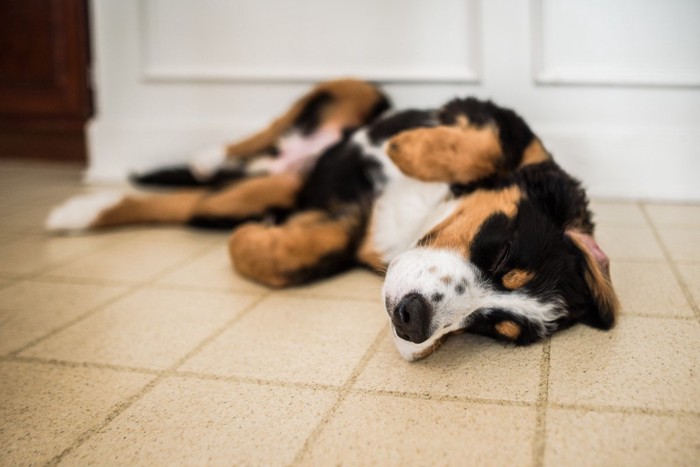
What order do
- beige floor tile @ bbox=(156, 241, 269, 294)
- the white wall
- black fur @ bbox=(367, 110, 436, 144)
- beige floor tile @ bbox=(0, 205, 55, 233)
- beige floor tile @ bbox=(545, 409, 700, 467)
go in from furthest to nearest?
1. the white wall
2. beige floor tile @ bbox=(0, 205, 55, 233)
3. black fur @ bbox=(367, 110, 436, 144)
4. beige floor tile @ bbox=(156, 241, 269, 294)
5. beige floor tile @ bbox=(545, 409, 700, 467)

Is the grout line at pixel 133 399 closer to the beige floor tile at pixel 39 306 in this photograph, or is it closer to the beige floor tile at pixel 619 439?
the beige floor tile at pixel 39 306

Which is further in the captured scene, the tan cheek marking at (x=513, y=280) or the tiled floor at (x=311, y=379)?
the tan cheek marking at (x=513, y=280)

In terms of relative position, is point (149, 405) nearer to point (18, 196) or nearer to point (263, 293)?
point (263, 293)

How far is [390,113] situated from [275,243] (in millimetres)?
801

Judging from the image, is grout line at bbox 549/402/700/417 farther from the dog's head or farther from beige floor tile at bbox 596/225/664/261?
beige floor tile at bbox 596/225/664/261

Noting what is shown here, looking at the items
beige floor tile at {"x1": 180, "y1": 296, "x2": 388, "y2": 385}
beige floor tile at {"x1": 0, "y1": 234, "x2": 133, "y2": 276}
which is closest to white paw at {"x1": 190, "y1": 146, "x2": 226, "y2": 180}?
beige floor tile at {"x1": 0, "y1": 234, "x2": 133, "y2": 276}

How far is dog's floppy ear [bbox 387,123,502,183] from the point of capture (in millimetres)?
1599

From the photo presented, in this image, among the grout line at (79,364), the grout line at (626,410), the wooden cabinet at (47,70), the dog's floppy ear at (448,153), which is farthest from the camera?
the wooden cabinet at (47,70)

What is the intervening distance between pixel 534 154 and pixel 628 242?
2.17 ft

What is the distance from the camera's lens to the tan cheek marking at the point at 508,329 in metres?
1.34

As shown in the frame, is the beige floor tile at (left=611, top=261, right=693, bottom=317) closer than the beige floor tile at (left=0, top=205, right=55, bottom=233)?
Yes

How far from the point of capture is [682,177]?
2.63 m

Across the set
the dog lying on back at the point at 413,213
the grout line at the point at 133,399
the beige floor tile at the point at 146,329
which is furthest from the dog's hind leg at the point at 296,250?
the grout line at the point at 133,399

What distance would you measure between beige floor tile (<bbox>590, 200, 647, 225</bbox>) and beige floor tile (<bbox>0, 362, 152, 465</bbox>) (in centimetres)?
176
